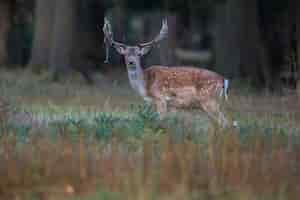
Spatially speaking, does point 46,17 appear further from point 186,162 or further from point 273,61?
point 186,162

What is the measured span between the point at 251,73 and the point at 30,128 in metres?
11.5

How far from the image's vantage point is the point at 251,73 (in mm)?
22500

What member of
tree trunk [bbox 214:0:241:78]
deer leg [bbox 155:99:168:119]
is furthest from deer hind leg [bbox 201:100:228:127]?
tree trunk [bbox 214:0:241:78]

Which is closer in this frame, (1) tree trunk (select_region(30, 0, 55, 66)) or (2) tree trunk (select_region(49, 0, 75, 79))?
(2) tree trunk (select_region(49, 0, 75, 79))

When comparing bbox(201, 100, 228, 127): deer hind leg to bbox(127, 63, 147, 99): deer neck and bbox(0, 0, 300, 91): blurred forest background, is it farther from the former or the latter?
bbox(0, 0, 300, 91): blurred forest background

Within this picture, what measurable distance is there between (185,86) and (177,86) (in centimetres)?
12

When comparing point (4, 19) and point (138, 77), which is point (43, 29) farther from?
point (138, 77)

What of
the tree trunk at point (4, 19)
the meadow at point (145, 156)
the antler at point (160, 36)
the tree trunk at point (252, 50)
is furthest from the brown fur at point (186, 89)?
the tree trunk at point (4, 19)

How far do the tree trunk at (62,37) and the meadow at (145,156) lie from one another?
969 cm

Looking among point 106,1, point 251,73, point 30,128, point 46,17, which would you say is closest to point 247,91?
point 251,73

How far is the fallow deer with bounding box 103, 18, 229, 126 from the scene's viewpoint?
1319 cm

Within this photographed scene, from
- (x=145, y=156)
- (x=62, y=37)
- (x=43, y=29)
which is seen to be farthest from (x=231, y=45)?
(x=145, y=156)

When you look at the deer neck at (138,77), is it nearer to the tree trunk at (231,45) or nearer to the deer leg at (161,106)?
the deer leg at (161,106)

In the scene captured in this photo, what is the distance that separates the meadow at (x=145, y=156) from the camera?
7.87 meters
